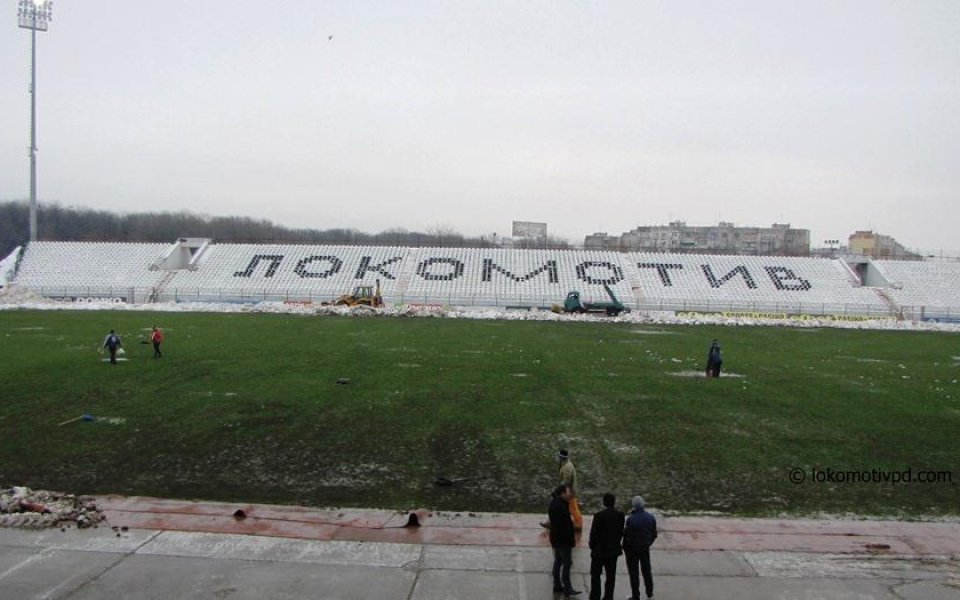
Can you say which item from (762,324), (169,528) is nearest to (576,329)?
(762,324)

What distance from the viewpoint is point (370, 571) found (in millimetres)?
8492

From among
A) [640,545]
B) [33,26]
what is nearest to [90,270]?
[33,26]

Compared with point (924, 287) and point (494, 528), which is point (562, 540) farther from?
point (924, 287)

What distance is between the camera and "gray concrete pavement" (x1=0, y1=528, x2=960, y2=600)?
7.95 meters

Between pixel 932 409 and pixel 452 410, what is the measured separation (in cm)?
1211

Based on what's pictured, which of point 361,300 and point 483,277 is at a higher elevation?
point 483,277

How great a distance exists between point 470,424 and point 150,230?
387 ft

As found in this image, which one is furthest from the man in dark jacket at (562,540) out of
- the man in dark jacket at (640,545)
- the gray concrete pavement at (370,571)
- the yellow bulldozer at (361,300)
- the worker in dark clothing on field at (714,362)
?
the yellow bulldozer at (361,300)

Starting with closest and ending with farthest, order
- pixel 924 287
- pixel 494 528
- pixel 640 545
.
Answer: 1. pixel 640 545
2. pixel 494 528
3. pixel 924 287

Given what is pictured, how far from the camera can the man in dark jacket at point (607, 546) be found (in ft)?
25.3

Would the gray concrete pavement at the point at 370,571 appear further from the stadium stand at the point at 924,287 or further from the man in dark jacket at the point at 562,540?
the stadium stand at the point at 924,287

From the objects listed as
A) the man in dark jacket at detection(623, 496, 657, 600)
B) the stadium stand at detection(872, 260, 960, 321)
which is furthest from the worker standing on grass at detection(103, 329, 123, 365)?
the stadium stand at detection(872, 260, 960, 321)

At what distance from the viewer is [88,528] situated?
31.8ft

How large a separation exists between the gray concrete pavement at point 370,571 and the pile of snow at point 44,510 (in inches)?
8.7
